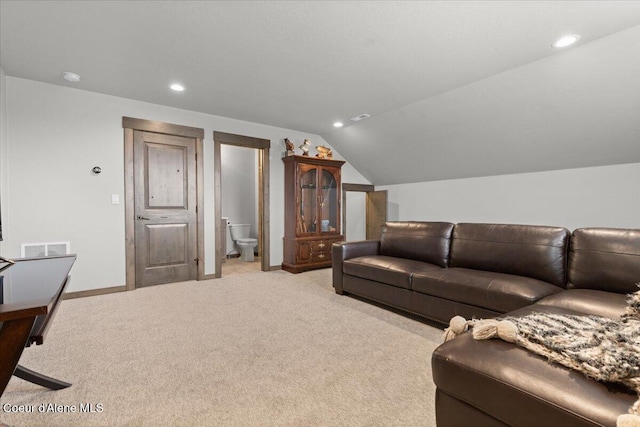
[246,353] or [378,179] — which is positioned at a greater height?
[378,179]

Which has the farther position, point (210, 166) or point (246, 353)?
point (210, 166)

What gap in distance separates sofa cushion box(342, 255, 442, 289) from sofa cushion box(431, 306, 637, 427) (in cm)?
154

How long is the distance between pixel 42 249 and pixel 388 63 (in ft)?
13.8

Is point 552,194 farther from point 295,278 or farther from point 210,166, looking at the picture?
point 210,166

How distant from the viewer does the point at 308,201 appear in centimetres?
504

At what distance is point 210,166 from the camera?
14.4 ft

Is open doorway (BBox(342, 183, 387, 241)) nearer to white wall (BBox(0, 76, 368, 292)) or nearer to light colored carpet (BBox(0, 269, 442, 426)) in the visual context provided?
light colored carpet (BBox(0, 269, 442, 426))

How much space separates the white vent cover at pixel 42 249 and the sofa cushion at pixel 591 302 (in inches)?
179

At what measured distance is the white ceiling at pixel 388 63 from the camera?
6.94 feet

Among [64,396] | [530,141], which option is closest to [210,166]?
[64,396]

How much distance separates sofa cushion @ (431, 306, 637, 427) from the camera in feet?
2.89

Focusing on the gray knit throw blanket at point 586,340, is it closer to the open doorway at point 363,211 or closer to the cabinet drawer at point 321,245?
the cabinet drawer at point 321,245

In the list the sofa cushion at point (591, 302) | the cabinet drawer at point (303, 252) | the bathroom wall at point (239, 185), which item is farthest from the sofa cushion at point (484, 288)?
the bathroom wall at point (239, 185)

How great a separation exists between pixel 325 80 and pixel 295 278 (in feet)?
8.95
